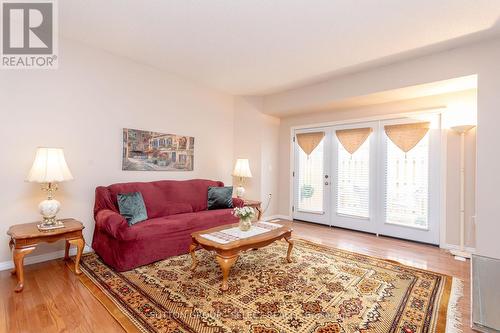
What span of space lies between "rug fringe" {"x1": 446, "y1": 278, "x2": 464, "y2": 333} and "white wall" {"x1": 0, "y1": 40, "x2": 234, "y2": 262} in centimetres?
389

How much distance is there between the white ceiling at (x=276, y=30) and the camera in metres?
2.43

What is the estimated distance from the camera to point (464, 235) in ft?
11.7

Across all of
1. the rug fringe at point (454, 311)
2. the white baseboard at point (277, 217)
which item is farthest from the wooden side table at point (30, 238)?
the white baseboard at point (277, 217)

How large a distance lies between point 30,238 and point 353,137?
4.87 m

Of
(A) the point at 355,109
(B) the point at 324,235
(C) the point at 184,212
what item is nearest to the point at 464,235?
(B) the point at 324,235

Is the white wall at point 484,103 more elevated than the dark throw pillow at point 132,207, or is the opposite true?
the white wall at point 484,103

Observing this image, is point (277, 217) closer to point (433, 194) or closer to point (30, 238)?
point (433, 194)

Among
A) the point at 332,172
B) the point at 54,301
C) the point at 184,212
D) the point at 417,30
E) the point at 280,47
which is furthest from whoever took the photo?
the point at 332,172

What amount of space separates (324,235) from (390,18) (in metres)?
3.30

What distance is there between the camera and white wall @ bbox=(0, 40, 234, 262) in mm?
2826

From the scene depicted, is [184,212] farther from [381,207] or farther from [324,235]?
[381,207]

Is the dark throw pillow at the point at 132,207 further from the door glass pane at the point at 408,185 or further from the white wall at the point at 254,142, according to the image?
the door glass pane at the point at 408,185

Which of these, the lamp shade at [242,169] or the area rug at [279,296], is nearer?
the area rug at [279,296]

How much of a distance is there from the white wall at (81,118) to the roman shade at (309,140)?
7.67ft
